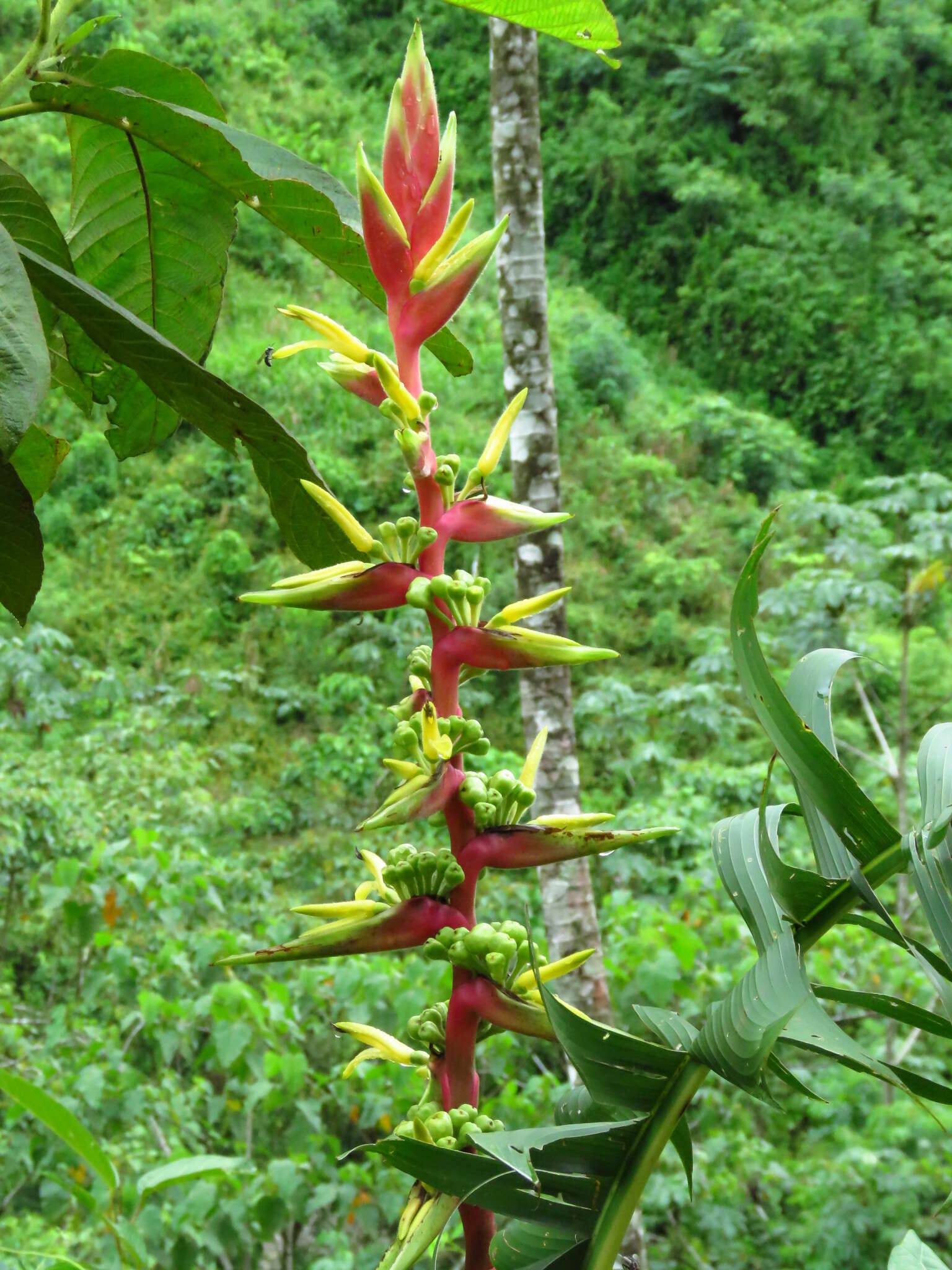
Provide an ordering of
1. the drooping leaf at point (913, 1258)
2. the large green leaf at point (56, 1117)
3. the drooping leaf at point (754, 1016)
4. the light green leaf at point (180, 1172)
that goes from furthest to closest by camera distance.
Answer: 1. the light green leaf at point (180, 1172)
2. the large green leaf at point (56, 1117)
3. the drooping leaf at point (913, 1258)
4. the drooping leaf at point (754, 1016)

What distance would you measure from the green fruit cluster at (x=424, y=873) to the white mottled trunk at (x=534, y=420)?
4.00 feet

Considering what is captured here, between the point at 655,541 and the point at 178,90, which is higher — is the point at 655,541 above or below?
below

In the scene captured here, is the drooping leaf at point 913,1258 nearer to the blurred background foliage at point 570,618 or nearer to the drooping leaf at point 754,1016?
the drooping leaf at point 754,1016

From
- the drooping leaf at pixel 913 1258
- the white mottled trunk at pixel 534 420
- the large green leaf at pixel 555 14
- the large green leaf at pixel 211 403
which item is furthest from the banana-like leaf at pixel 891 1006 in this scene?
the white mottled trunk at pixel 534 420

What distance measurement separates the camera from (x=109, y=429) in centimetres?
56

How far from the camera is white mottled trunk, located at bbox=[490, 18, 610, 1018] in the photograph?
1510 mm

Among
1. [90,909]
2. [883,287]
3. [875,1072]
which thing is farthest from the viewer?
[883,287]

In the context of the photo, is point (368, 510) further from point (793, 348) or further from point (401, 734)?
point (401, 734)

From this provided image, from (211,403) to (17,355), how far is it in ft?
0.23

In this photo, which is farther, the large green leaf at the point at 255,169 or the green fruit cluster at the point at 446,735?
the large green leaf at the point at 255,169

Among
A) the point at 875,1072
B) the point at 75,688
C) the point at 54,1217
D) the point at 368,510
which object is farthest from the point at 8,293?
the point at 368,510

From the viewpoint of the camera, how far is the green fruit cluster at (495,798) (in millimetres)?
290

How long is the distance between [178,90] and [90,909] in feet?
5.58

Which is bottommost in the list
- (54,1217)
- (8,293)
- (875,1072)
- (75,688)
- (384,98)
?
(75,688)
